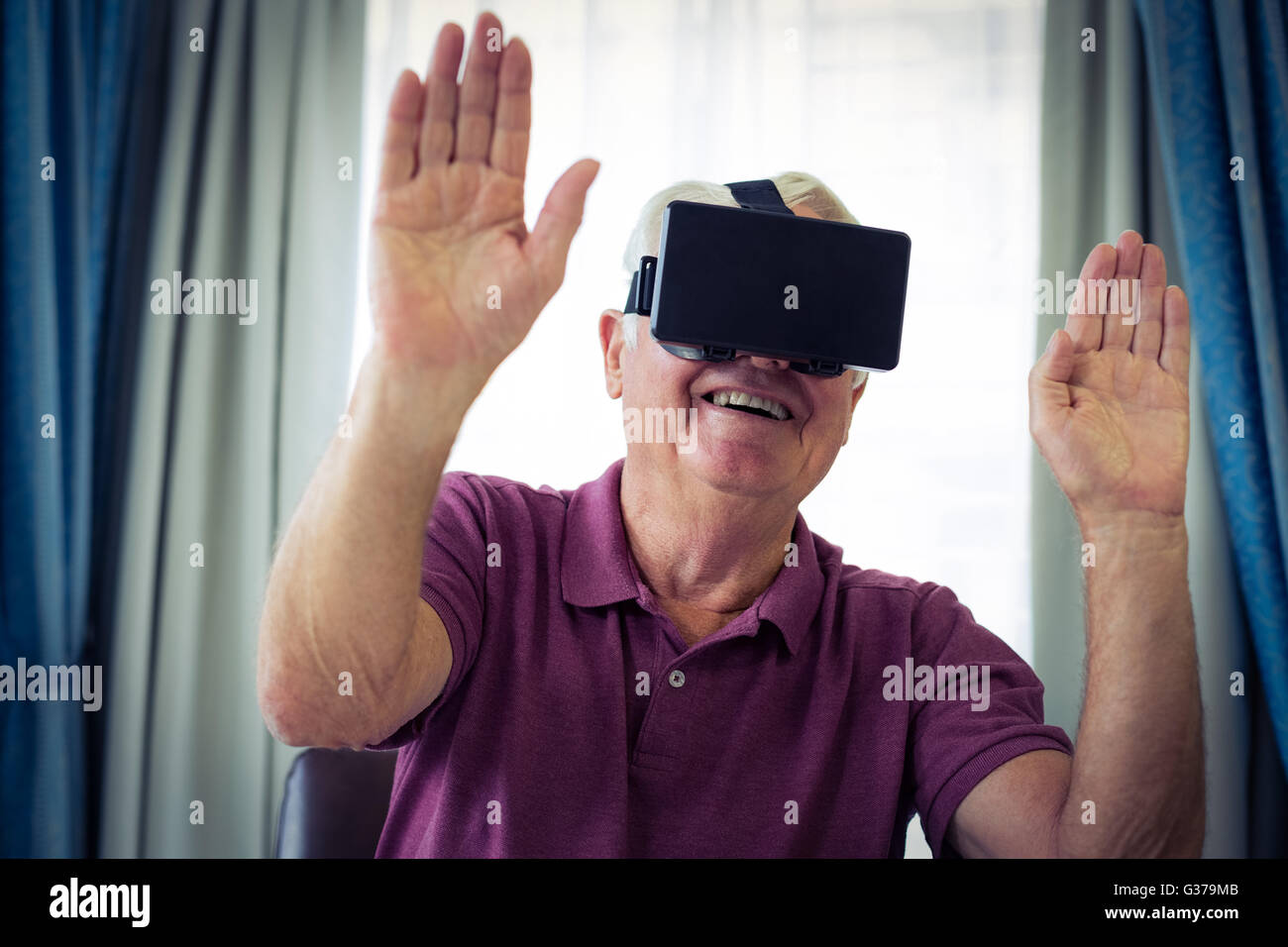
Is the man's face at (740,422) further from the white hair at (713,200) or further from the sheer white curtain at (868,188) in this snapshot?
the sheer white curtain at (868,188)

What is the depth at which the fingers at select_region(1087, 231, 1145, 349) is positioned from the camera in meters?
0.88

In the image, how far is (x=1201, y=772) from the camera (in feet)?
2.95

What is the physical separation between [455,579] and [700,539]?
10.2 inches

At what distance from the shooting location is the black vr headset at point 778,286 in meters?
0.79

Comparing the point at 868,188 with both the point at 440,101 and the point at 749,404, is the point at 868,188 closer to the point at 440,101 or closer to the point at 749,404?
the point at 749,404

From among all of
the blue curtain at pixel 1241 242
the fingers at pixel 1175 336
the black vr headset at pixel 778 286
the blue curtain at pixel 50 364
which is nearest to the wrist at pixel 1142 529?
the fingers at pixel 1175 336

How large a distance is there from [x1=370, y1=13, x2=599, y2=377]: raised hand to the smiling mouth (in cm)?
29

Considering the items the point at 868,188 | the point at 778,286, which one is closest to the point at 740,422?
the point at 778,286

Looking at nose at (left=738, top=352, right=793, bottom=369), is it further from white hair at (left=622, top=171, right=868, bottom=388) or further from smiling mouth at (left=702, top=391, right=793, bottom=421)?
white hair at (left=622, top=171, right=868, bottom=388)

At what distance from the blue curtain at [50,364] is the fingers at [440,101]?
140 centimetres

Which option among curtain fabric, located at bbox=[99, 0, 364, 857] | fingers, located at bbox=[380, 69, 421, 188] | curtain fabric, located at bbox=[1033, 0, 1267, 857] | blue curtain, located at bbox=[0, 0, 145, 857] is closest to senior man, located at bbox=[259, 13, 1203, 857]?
fingers, located at bbox=[380, 69, 421, 188]

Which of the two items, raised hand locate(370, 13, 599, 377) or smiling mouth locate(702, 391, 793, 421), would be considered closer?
raised hand locate(370, 13, 599, 377)
